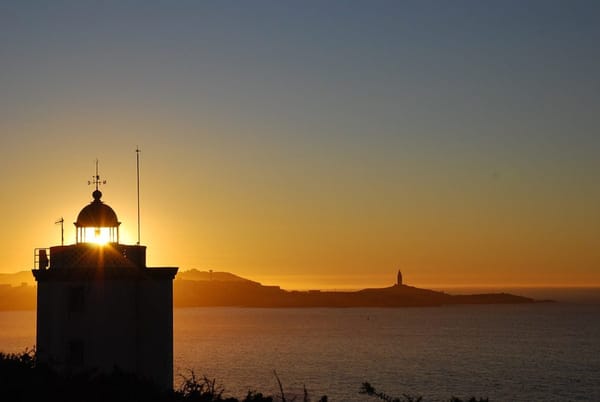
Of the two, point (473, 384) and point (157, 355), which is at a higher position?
point (157, 355)

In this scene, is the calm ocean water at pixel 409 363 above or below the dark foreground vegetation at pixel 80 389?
below

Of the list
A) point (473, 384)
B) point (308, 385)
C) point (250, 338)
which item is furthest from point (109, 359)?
point (250, 338)

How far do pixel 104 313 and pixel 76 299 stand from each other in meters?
1.14

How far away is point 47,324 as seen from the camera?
94.5 ft

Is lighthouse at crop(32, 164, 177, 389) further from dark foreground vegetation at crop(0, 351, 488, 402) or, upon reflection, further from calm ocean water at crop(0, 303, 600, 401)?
calm ocean water at crop(0, 303, 600, 401)

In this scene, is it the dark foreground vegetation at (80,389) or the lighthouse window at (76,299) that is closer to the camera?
the dark foreground vegetation at (80,389)

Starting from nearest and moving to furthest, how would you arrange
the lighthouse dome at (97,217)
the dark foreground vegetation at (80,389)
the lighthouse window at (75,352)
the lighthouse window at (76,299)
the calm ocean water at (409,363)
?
the dark foreground vegetation at (80,389)
the lighthouse window at (75,352)
the lighthouse window at (76,299)
the lighthouse dome at (97,217)
the calm ocean water at (409,363)

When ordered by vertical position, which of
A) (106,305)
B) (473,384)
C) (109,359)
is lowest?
(473,384)

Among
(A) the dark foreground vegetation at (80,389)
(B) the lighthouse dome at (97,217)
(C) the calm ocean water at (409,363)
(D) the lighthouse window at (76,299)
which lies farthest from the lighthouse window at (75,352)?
(C) the calm ocean water at (409,363)

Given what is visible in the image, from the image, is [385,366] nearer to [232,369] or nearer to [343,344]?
[232,369]

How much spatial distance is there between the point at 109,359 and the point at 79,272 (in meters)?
3.19

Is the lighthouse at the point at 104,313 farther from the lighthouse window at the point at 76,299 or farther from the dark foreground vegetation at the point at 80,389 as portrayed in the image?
the dark foreground vegetation at the point at 80,389

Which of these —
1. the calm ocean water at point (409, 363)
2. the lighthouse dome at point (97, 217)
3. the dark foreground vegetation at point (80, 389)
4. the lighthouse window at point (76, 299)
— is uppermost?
the lighthouse dome at point (97, 217)

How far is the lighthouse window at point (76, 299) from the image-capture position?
28172 mm
